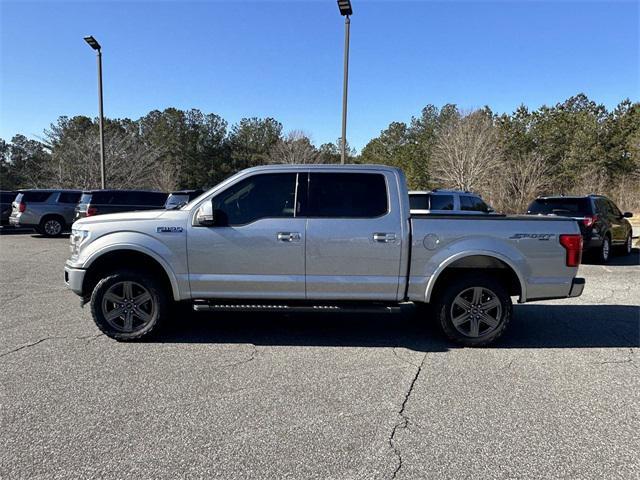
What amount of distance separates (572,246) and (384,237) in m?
2.05

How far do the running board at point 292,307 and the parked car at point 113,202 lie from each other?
11.0 metres

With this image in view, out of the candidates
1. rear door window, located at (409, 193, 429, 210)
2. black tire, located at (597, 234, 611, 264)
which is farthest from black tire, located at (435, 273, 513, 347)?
black tire, located at (597, 234, 611, 264)

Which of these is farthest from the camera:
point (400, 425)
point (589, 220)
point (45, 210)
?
point (45, 210)

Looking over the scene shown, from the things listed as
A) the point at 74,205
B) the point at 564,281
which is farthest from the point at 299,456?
the point at 74,205

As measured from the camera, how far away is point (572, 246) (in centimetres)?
476

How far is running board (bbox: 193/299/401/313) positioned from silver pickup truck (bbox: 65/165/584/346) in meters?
0.01

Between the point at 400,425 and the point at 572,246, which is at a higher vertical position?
the point at 572,246

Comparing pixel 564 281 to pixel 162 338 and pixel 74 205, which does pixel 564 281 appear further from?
pixel 74 205

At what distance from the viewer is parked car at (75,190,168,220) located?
15.0m

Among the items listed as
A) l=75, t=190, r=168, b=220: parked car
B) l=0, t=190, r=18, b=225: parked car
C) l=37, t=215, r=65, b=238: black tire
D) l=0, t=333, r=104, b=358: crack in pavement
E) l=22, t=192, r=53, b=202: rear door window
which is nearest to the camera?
l=0, t=333, r=104, b=358: crack in pavement

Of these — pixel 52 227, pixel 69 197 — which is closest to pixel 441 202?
pixel 69 197

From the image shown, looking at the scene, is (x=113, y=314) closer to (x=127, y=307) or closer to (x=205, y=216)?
(x=127, y=307)

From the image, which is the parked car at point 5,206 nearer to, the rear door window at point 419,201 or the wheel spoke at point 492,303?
the rear door window at point 419,201

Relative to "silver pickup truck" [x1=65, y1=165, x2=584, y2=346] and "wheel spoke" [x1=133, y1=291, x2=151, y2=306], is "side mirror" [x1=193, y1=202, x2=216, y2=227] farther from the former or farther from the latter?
"wheel spoke" [x1=133, y1=291, x2=151, y2=306]
